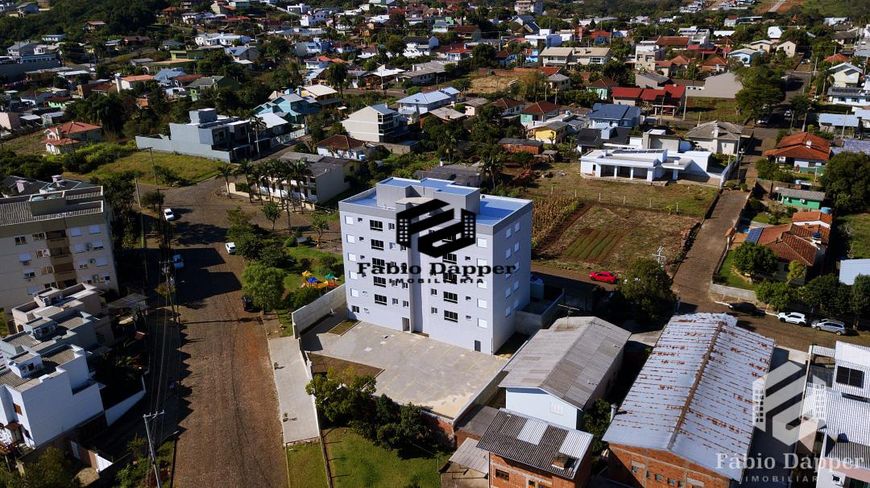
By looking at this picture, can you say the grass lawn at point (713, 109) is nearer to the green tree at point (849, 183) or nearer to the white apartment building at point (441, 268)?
the green tree at point (849, 183)

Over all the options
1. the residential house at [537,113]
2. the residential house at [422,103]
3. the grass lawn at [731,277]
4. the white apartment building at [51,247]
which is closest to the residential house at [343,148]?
the residential house at [422,103]

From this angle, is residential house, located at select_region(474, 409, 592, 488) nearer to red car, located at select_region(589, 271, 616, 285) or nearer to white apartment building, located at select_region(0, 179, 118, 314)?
red car, located at select_region(589, 271, 616, 285)

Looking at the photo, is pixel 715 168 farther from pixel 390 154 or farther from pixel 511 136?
pixel 390 154

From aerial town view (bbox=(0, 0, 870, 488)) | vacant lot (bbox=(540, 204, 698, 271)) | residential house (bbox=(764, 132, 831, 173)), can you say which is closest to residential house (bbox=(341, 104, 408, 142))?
aerial town view (bbox=(0, 0, 870, 488))

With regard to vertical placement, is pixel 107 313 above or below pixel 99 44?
below

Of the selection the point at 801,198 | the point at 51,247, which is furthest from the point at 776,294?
the point at 51,247

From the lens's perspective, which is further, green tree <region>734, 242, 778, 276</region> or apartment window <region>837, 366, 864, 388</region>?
green tree <region>734, 242, 778, 276</region>

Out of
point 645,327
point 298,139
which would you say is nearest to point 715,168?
point 645,327
